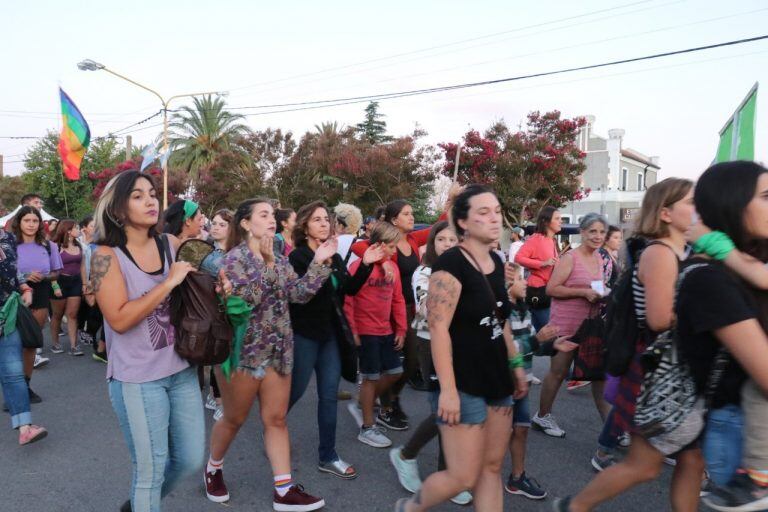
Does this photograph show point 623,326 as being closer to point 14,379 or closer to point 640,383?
point 640,383

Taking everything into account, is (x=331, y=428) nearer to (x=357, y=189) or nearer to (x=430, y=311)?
(x=430, y=311)

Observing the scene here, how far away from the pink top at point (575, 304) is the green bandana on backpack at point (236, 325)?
2.74m

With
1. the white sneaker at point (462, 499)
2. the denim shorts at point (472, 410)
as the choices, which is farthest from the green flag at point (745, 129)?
the denim shorts at point (472, 410)

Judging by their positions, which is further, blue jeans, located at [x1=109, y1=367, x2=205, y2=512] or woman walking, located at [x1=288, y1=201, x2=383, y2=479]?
woman walking, located at [x1=288, y1=201, x2=383, y2=479]

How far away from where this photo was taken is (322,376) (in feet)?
13.1

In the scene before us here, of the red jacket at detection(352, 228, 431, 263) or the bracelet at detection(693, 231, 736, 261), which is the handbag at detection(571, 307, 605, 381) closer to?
the red jacket at detection(352, 228, 431, 263)

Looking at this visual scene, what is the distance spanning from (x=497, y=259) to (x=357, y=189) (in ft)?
79.2

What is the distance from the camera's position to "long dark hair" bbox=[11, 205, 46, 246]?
645 centimetres

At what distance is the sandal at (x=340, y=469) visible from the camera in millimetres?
3982

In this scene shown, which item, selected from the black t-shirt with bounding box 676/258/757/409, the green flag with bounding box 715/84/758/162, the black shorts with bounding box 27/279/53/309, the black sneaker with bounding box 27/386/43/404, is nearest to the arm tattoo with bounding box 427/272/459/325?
the black t-shirt with bounding box 676/258/757/409

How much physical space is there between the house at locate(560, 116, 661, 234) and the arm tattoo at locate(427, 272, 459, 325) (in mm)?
39916

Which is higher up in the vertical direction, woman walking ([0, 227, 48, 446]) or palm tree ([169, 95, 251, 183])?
palm tree ([169, 95, 251, 183])

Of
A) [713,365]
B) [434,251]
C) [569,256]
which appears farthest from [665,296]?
[569,256]

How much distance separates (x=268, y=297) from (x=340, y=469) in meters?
1.39
